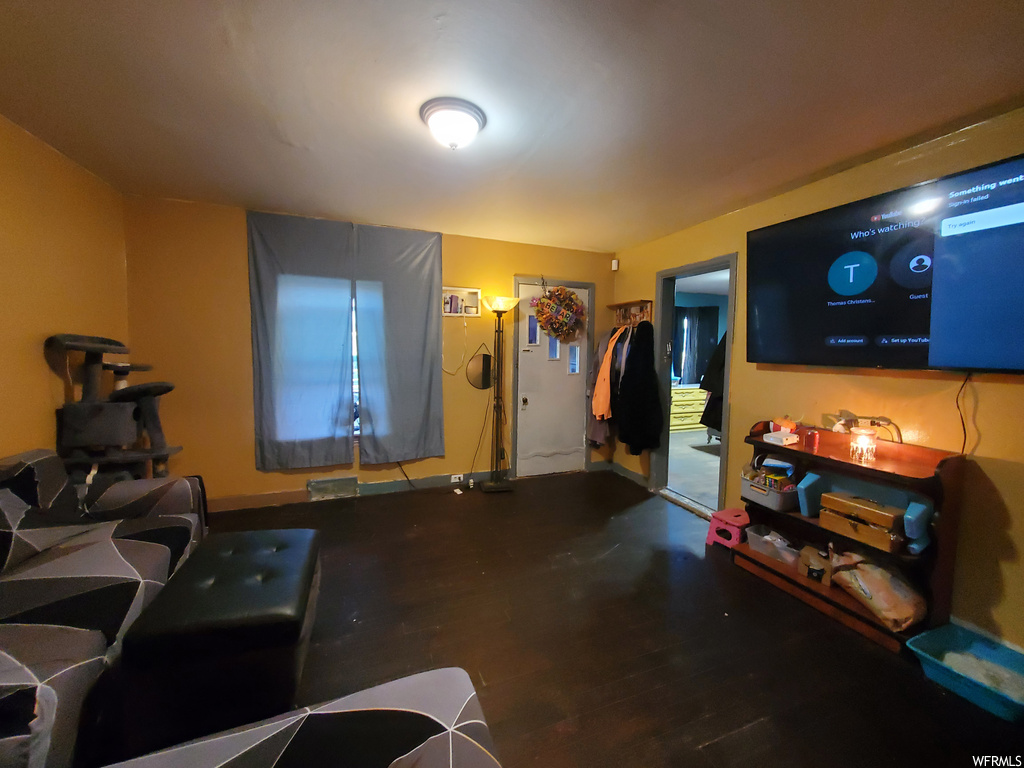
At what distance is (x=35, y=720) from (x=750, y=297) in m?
3.53

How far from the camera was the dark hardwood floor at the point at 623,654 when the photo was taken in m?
1.26

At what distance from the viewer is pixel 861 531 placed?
1.78 metres

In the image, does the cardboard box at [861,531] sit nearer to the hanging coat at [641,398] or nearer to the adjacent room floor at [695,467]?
the adjacent room floor at [695,467]

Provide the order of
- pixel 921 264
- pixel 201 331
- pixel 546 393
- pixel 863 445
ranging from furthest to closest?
pixel 546 393 → pixel 201 331 → pixel 863 445 → pixel 921 264

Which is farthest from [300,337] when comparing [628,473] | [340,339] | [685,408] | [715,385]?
[685,408]

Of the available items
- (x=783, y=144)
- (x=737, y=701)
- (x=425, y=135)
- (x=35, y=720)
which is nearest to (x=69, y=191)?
(x=425, y=135)

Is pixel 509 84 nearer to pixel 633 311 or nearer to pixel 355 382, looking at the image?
pixel 355 382

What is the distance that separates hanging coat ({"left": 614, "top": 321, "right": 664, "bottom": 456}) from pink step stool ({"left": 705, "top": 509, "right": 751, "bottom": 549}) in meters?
0.99

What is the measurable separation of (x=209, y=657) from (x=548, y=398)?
10.4 feet

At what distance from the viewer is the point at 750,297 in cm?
254

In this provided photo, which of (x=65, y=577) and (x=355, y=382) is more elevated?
(x=355, y=382)

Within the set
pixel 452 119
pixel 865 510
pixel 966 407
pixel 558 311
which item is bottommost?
pixel 865 510

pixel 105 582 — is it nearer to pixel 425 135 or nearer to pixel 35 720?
pixel 35 720

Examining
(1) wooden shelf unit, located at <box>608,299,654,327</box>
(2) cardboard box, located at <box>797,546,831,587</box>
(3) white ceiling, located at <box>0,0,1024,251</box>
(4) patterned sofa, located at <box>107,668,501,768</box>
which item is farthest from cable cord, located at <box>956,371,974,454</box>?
(4) patterned sofa, located at <box>107,668,501,768</box>
